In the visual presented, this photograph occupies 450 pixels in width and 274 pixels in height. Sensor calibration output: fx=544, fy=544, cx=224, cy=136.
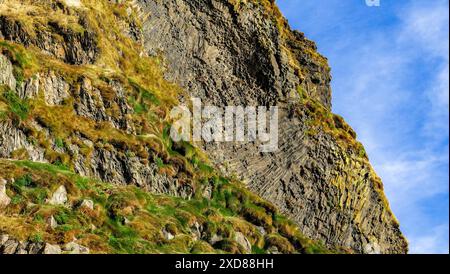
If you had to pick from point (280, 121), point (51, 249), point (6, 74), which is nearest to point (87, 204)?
point (51, 249)

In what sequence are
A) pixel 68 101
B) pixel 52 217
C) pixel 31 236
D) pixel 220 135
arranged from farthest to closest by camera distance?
1. pixel 220 135
2. pixel 68 101
3. pixel 52 217
4. pixel 31 236

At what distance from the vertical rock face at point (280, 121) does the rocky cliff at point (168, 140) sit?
0.16 m

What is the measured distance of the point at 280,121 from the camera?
61156mm

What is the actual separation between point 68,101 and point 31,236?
1893 centimetres

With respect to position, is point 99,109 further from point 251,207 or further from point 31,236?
point 31,236

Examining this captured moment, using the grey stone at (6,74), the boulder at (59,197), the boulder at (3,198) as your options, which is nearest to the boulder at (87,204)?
the boulder at (59,197)

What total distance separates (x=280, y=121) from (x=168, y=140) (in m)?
18.1

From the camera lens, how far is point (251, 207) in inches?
1834

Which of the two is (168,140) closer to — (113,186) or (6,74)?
(113,186)

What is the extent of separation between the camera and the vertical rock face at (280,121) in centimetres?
5594

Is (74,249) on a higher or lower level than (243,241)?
lower

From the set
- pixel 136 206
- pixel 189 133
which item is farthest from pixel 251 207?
pixel 136 206

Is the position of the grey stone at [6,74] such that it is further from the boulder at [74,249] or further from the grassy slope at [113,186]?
the boulder at [74,249]

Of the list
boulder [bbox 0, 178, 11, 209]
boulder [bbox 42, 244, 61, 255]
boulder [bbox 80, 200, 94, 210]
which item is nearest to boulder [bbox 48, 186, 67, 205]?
boulder [bbox 80, 200, 94, 210]
